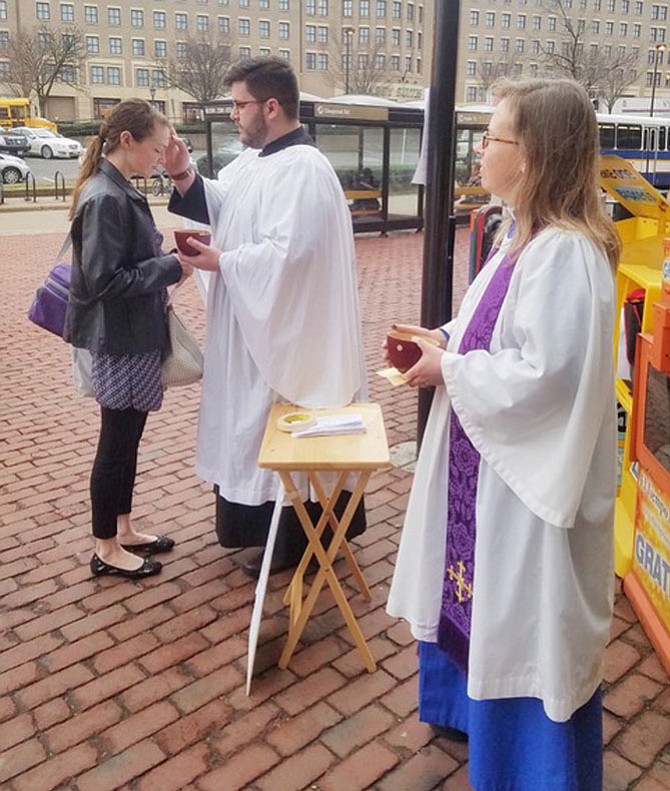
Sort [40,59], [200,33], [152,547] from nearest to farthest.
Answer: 1. [152,547]
2. [40,59]
3. [200,33]

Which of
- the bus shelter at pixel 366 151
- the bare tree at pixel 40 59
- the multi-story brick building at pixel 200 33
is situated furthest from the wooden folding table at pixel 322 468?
the multi-story brick building at pixel 200 33

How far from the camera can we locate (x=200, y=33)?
67.7m

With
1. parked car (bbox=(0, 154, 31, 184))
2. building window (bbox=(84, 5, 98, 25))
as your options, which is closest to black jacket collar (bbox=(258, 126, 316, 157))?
parked car (bbox=(0, 154, 31, 184))

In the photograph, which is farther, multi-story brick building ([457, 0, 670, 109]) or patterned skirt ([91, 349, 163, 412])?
multi-story brick building ([457, 0, 670, 109])

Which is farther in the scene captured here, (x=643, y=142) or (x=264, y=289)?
(x=643, y=142)

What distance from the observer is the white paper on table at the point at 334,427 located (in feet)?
9.09

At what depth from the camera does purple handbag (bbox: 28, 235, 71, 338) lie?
10.8ft

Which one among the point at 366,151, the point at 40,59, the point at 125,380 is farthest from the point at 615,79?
the point at 125,380

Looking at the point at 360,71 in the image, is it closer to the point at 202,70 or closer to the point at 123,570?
A: the point at 202,70

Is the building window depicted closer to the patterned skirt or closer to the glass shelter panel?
the glass shelter panel

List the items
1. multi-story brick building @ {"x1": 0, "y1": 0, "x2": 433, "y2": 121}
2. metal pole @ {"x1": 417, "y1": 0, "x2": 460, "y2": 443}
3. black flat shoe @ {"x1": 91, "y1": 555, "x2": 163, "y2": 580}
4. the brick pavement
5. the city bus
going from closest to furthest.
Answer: the brick pavement < black flat shoe @ {"x1": 91, "y1": 555, "x2": 163, "y2": 580} < metal pole @ {"x1": 417, "y1": 0, "x2": 460, "y2": 443} < the city bus < multi-story brick building @ {"x1": 0, "y1": 0, "x2": 433, "y2": 121}

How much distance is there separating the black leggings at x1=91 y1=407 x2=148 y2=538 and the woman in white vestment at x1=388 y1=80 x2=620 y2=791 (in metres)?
1.53

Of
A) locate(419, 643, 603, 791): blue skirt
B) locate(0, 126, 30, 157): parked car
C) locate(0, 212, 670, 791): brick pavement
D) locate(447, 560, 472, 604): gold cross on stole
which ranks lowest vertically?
locate(0, 212, 670, 791): brick pavement

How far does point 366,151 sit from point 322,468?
43.8ft
